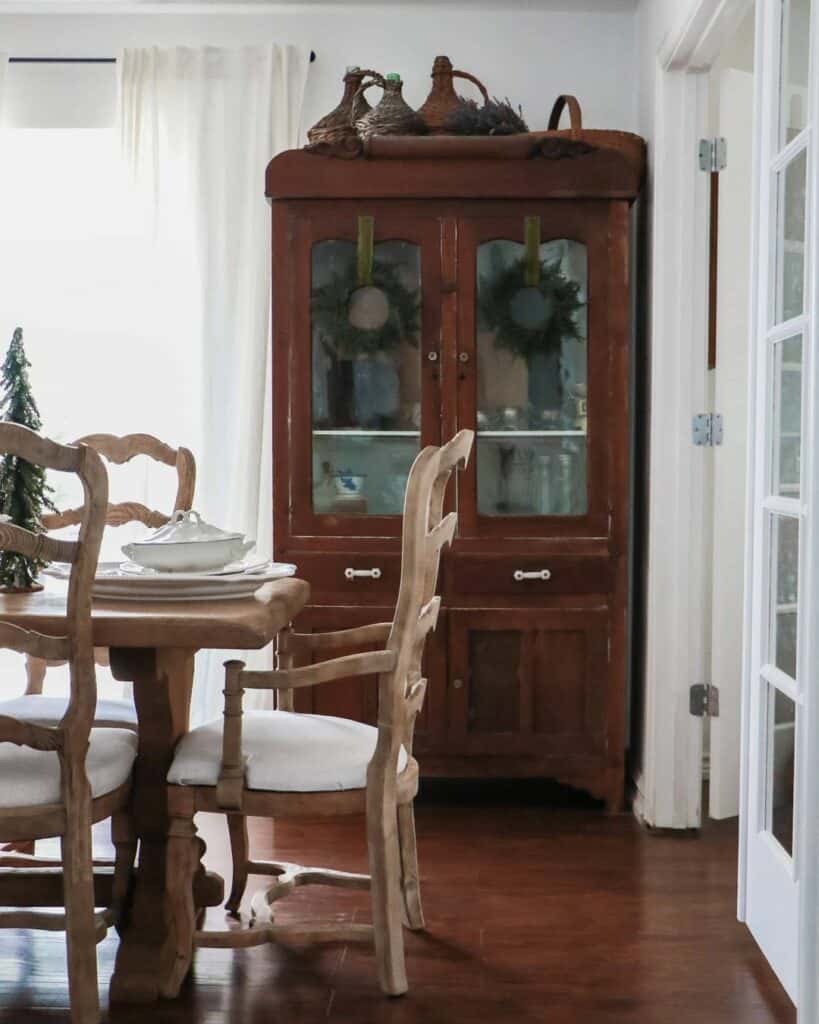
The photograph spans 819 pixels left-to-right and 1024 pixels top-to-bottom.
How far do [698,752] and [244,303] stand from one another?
1975 mm

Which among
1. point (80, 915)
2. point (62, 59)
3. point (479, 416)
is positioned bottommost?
point (80, 915)

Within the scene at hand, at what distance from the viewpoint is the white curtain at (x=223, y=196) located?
3793mm

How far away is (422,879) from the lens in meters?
2.79

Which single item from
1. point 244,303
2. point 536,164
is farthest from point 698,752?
point 244,303

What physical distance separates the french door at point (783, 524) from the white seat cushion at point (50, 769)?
3.90 ft

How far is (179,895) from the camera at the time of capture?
2129 millimetres

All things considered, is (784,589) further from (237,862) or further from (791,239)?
(237,862)

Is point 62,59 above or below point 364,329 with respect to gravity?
above

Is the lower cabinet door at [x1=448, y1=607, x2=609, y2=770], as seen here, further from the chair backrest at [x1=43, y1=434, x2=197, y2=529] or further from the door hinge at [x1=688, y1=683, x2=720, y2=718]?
the chair backrest at [x1=43, y1=434, x2=197, y2=529]

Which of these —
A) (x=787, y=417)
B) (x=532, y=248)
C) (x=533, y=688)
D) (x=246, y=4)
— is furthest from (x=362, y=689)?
(x=246, y=4)

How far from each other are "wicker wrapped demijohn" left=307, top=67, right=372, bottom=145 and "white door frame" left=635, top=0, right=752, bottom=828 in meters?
0.84

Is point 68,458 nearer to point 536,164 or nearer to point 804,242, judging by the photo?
point 804,242

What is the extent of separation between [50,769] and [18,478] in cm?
55

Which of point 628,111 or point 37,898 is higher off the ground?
point 628,111
